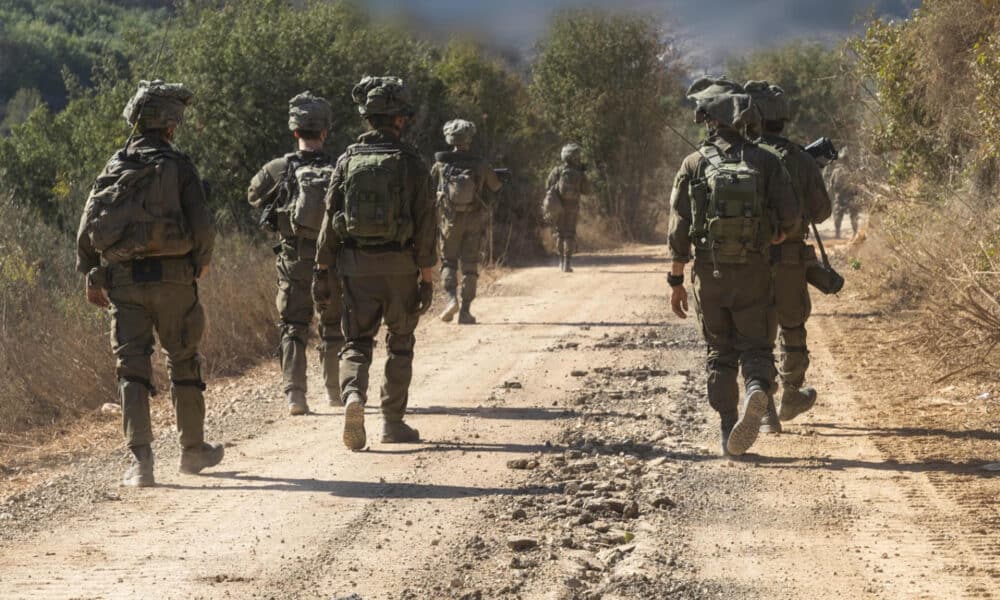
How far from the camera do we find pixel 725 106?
7.39 meters

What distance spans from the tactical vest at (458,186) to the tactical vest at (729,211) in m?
6.21

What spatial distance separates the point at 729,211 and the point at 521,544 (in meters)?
2.44

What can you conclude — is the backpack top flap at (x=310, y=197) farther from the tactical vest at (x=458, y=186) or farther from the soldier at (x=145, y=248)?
the tactical vest at (x=458, y=186)

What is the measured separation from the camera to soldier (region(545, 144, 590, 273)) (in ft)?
69.7

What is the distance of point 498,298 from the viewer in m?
17.2

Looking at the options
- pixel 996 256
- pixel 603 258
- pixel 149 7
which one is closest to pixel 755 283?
pixel 996 256

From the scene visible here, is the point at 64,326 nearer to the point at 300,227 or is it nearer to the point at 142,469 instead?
the point at 300,227

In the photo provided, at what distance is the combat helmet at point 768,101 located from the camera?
319 inches

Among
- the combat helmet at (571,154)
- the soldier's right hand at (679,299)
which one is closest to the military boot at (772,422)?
the soldier's right hand at (679,299)

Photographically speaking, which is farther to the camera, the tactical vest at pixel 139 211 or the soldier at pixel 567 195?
the soldier at pixel 567 195

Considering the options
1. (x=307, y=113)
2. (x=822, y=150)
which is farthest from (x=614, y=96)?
(x=307, y=113)

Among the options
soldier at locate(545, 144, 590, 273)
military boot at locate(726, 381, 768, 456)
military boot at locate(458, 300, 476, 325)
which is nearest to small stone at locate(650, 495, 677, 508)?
military boot at locate(726, 381, 768, 456)

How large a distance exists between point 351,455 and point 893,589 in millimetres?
3687

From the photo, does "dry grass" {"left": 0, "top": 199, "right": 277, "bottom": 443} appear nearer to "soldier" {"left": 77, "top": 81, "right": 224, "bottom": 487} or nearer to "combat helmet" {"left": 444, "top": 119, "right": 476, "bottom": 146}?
"soldier" {"left": 77, "top": 81, "right": 224, "bottom": 487}
